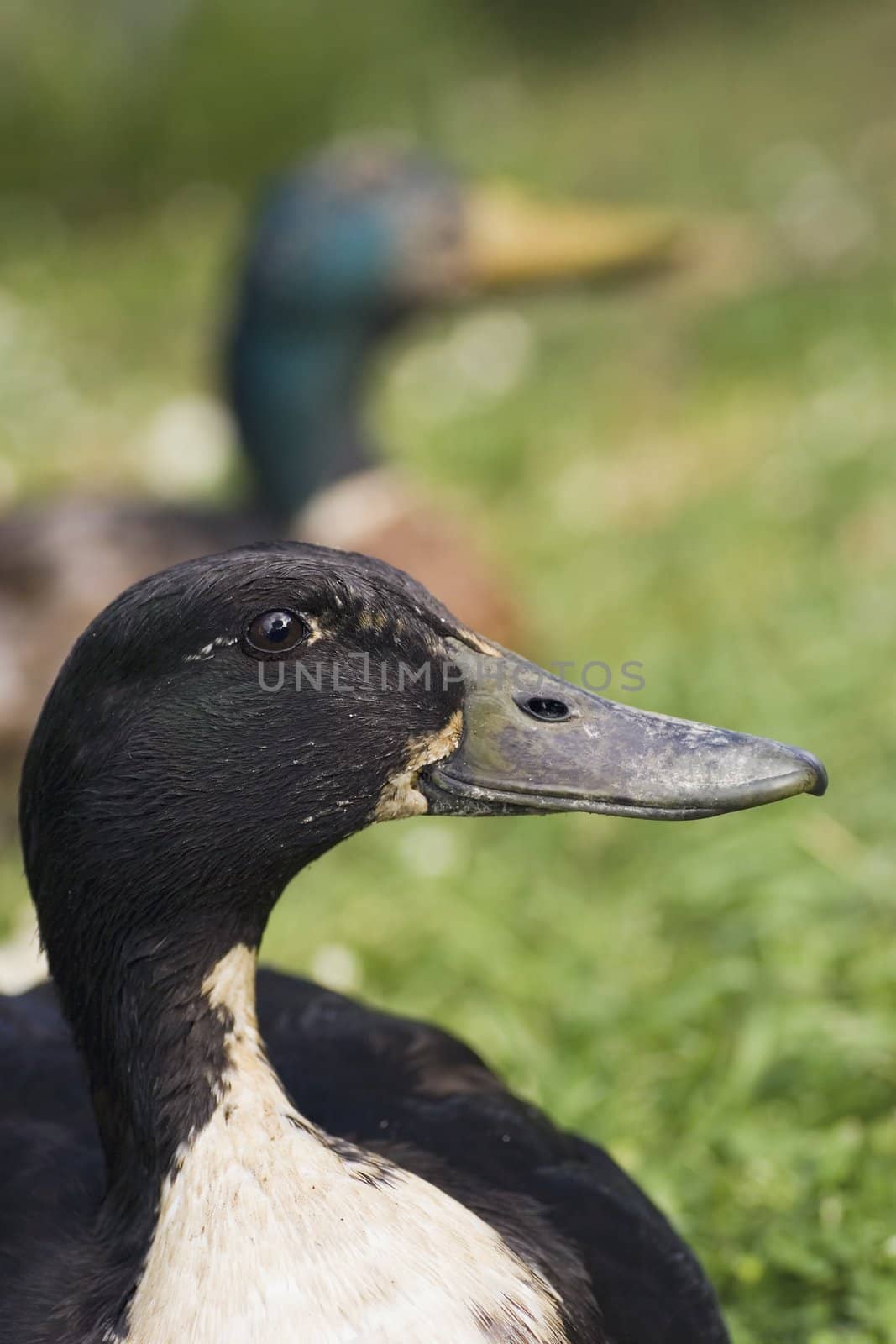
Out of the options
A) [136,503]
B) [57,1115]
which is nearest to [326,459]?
[136,503]

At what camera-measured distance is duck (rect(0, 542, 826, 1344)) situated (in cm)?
141

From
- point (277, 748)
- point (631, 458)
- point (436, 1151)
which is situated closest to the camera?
point (277, 748)

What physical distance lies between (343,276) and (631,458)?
4.70ft

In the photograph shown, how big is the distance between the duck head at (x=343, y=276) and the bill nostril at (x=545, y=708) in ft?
9.57

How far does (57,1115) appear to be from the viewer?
175 centimetres

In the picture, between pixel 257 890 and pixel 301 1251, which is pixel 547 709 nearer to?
pixel 257 890

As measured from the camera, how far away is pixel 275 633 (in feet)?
4.89

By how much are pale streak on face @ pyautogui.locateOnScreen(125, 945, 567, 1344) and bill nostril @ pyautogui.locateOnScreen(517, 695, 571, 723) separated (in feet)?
1.22

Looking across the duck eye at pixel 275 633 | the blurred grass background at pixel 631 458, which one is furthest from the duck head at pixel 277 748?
the blurred grass background at pixel 631 458

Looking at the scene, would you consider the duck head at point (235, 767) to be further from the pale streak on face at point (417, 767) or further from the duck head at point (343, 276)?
the duck head at point (343, 276)

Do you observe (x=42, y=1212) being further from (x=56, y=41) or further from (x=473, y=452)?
(x=56, y=41)

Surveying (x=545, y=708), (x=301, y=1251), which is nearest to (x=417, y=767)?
(x=545, y=708)

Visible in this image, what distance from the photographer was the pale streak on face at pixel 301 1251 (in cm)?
138

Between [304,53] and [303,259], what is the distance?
5629 millimetres
